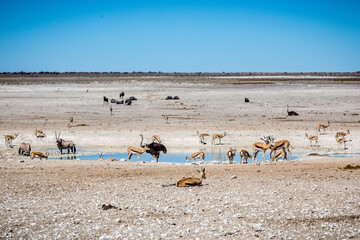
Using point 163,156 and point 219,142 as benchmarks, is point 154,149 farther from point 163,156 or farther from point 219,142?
point 219,142

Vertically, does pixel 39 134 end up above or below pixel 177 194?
below

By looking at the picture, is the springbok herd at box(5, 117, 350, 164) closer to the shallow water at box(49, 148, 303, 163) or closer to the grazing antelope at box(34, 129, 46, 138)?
the grazing antelope at box(34, 129, 46, 138)

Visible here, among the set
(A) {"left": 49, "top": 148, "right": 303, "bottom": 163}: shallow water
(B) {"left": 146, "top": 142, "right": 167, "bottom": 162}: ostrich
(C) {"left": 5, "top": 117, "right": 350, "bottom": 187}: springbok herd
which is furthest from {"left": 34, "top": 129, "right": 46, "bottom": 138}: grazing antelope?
(B) {"left": 146, "top": 142, "right": 167, "bottom": 162}: ostrich

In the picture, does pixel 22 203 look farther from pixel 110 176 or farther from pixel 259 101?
pixel 259 101

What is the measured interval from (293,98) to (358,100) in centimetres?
635

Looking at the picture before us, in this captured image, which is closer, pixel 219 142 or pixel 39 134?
pixel 219 142

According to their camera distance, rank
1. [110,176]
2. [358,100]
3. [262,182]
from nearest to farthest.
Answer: [262,182] < [110,176] < [358,100]

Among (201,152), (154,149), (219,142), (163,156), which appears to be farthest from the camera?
(219,142)

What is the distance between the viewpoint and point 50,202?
10062 millimetres

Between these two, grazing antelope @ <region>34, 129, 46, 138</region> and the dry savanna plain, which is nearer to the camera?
the dry savanna plain

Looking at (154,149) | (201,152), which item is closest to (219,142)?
(154,149)

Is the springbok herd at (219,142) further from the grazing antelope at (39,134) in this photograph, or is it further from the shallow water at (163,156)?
the shallow water at (163,156)

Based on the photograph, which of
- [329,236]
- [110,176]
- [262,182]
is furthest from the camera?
[110,176]

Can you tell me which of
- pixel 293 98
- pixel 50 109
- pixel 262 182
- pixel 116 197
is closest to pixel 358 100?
pixel 293 98
